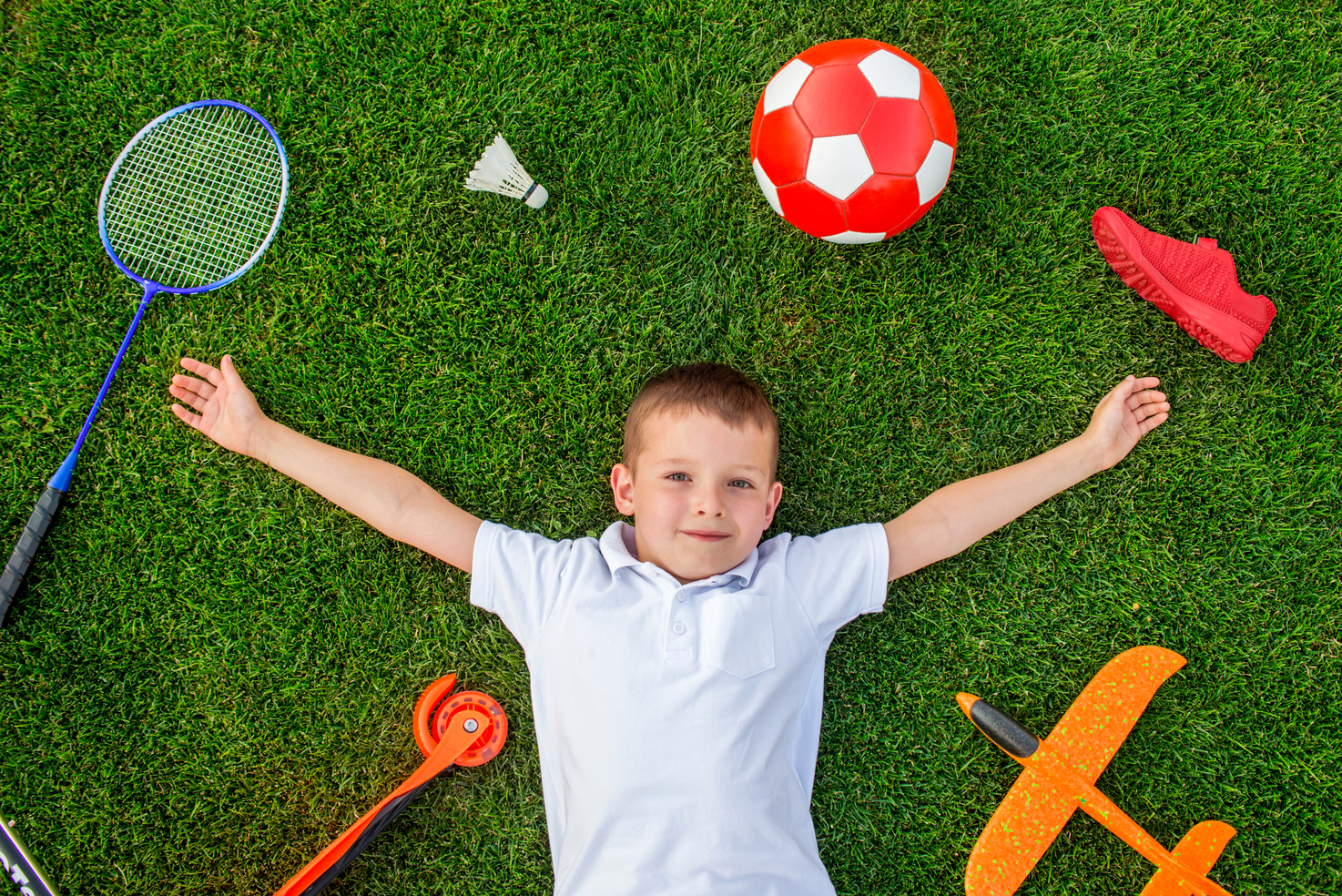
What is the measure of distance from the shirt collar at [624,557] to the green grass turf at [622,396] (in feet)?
1.03

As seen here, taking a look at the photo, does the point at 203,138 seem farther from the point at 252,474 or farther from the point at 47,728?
the point at 47,728

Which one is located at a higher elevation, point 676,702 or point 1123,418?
point 1123,418

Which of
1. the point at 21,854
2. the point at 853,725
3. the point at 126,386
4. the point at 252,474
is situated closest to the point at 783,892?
the point at 853,725

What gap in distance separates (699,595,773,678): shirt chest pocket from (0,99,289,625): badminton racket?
6.74 feet

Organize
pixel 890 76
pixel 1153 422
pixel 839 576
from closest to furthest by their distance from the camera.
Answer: pixel 890 76
pixel 839 576
pixel 1153 422

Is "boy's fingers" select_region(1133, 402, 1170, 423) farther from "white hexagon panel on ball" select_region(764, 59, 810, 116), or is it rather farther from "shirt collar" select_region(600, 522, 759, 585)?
"white hexagon panel on ball" select_region(764, 59, 810, 116)

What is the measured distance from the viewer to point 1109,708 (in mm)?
2557

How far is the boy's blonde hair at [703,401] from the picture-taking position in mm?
2262

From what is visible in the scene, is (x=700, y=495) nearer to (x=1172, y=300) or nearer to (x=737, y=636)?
(x=737, y=636)

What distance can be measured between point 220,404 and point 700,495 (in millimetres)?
1749

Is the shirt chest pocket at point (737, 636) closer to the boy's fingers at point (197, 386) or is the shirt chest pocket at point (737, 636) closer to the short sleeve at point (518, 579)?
the short sleeve at point (518, 579)

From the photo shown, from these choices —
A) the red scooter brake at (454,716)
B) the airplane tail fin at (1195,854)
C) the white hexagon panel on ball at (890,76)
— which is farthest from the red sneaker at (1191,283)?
the red scooter brake at (454,716)

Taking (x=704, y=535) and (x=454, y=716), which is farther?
(x=454, y=716)

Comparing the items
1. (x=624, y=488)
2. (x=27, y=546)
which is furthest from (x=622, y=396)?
(x=27, y=546)
